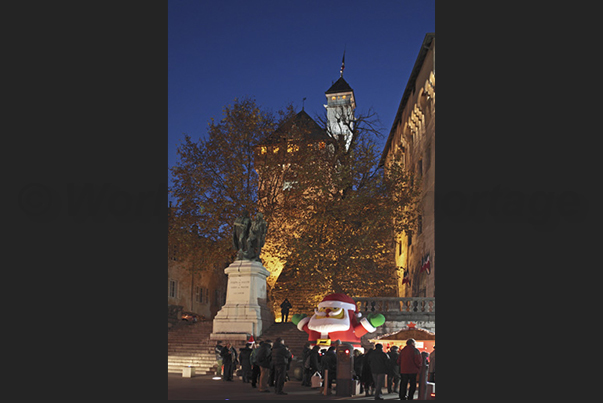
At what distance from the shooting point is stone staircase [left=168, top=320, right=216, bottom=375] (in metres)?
21.0

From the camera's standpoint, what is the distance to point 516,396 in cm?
705

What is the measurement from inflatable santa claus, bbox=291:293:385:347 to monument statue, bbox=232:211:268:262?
6.86 meters

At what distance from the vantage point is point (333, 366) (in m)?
13.9

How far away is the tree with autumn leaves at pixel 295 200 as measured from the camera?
29172 millimetres

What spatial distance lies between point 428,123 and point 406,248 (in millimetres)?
9616

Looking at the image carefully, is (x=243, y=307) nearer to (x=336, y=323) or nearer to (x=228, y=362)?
(x=228, y=362)

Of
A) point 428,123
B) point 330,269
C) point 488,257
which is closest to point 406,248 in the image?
point 428,123

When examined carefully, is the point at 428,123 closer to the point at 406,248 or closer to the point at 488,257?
the point at 406,248

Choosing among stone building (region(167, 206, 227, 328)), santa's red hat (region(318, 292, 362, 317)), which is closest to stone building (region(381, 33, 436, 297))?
santa's red hat (region(318, 292, 362, 317))

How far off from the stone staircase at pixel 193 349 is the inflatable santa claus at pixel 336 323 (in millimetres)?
4223

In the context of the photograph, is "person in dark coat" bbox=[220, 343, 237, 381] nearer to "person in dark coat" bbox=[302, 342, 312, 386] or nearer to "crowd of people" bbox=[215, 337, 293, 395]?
"crowd of people" bbox=[215, 337, 293, 395]

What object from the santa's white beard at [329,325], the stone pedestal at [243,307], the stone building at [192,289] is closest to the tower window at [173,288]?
the stone building at [192,289]

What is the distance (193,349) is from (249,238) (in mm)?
4643

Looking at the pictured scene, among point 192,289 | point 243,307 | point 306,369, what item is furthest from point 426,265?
point 192,289
